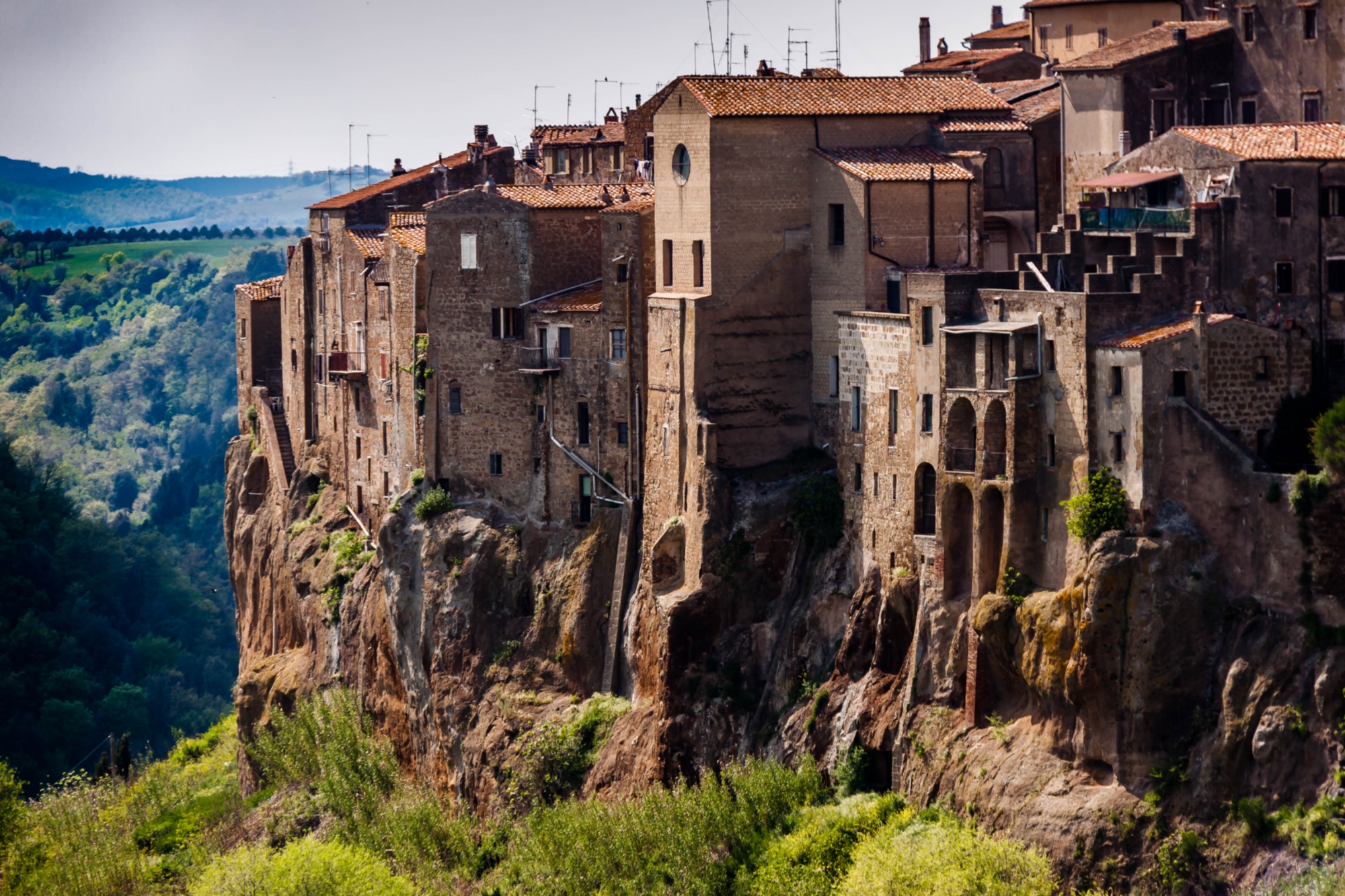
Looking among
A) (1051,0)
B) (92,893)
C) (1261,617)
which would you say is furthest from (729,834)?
(1051,0)

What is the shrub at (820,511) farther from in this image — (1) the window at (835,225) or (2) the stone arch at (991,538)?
(2) the stone arch at (991,538)

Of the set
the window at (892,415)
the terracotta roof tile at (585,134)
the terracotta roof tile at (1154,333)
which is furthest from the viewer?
the terracotta roof tile at (585,134)

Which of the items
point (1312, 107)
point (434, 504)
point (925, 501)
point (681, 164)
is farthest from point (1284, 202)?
point (434, 504)

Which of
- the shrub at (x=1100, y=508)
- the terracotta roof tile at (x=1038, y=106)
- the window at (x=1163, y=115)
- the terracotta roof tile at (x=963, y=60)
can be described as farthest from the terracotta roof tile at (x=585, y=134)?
the shrub at (x=1100, y=508)

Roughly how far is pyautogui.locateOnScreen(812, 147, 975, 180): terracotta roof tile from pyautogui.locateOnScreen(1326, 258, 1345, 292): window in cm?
1074

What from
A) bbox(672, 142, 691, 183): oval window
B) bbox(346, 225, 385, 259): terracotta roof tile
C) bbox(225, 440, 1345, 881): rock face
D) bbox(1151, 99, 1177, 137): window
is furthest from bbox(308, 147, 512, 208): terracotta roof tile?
bbox(1151, 99, 1177, 137): window

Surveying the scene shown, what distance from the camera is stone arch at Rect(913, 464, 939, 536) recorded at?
5850 cm

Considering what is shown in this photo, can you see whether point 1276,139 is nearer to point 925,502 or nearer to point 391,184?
point 925,502

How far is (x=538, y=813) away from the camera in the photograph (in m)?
66.5

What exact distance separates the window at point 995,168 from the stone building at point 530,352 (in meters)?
10.2

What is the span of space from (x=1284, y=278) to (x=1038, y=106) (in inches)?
622

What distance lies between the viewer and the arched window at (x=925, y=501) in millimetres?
58500

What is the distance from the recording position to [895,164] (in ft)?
208

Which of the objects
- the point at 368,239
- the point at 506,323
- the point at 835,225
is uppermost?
the point at 368,239
